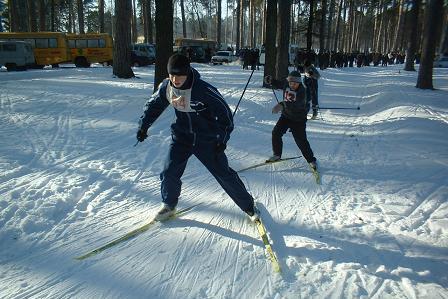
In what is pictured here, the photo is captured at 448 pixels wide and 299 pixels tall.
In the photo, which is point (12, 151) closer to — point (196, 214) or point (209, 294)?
point (196, 214)

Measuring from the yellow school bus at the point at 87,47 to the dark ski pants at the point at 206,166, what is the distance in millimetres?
25507

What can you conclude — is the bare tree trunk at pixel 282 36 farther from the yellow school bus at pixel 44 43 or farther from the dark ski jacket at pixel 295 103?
the yellow school bus at pixel 44 43

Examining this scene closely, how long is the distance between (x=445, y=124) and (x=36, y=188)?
28.7 feet

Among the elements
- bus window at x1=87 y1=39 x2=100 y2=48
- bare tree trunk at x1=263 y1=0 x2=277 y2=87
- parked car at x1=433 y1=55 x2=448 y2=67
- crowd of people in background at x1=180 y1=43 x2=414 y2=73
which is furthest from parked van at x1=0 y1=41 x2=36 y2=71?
parked car at x1=433 y1=55 x2=448 y2=67

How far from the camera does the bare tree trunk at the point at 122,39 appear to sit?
607 inches

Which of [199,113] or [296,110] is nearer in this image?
[199,113]

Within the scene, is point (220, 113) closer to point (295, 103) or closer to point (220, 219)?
point (220, 219)

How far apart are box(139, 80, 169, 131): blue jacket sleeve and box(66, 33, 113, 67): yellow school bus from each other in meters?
25.3

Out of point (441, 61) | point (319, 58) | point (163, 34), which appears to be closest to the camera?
point (163, 34)

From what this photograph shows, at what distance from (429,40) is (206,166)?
46.7 feet

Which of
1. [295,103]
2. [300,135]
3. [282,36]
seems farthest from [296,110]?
[282,36]

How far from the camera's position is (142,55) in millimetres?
27703

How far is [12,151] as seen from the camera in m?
6.13

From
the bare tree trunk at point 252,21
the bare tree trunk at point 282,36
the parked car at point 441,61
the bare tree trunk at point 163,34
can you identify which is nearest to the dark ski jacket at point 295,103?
the bare tree trunk at point 163,34
